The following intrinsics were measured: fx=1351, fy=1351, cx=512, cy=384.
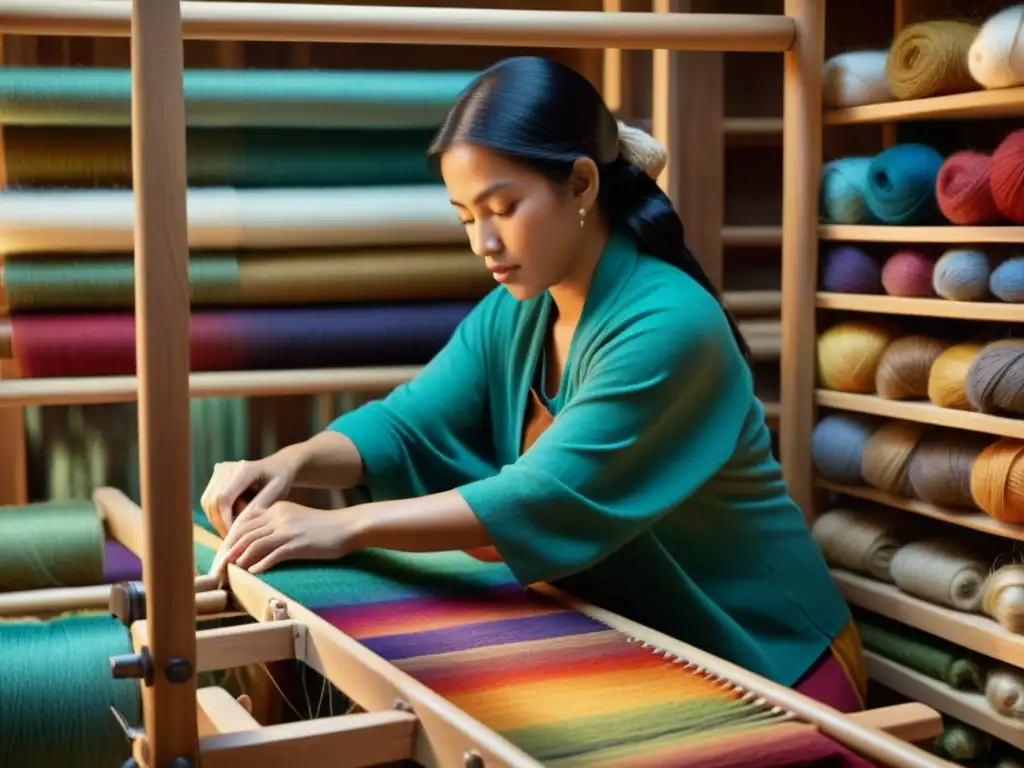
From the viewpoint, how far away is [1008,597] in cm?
153

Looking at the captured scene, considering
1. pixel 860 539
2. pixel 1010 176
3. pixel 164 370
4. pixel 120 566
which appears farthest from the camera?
pixel 860 539

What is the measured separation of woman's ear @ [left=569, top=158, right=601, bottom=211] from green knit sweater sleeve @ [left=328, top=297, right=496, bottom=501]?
0.86 feet

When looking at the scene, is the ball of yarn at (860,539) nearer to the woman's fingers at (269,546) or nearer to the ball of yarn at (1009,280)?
the ball of yarn at (1009,280)

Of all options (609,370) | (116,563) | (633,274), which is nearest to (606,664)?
(609,370)

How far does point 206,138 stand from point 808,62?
0.81 m

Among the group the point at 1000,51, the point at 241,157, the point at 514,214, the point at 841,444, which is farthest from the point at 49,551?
the point at 1000,51

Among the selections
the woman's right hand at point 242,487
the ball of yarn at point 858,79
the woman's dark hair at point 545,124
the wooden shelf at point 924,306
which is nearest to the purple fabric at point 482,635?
the woman's right hand at point 242,487

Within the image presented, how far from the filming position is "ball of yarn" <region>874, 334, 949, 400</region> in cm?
169

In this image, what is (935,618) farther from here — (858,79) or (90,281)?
(90,281)

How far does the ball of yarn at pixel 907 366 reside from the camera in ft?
5.56

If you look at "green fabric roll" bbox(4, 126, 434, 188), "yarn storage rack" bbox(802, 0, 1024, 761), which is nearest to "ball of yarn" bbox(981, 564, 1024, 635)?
"yarn storage rack" bbox(802, 0, 1024, 761)

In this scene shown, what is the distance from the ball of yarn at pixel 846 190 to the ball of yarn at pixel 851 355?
14cm

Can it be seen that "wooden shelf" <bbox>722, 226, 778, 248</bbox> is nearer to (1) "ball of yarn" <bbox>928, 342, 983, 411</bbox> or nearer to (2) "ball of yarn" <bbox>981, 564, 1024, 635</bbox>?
(1) "ball of yarn" <bbox>928, 342, 983, 411</bbox>

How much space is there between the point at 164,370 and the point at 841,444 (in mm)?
1167
